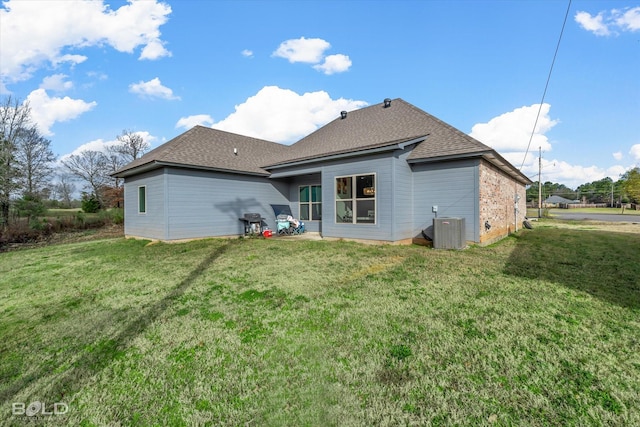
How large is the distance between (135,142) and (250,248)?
31277mm

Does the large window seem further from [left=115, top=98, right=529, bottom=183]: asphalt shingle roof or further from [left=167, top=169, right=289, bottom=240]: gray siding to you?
[left=167, top=169, right=289, bottom=240]: gray siding

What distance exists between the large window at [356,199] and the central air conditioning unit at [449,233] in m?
2.00

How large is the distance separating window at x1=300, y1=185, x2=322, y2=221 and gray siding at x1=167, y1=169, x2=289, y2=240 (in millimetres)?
1365

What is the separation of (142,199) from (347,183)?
8.72 metres

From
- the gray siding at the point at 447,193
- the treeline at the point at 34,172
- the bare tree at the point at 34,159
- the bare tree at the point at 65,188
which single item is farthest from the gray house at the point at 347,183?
the bare tree at the point at 65,188

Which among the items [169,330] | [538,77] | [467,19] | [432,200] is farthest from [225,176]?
[538,77]

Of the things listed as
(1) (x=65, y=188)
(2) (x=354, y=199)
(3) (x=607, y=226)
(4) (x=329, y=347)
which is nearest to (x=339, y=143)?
(2) (x=354, y=199)

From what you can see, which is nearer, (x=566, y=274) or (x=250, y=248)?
(x=566, y=274)

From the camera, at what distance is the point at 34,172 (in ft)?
64.1

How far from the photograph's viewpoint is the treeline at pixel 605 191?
3575cm

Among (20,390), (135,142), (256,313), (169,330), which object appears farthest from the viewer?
(135,142)

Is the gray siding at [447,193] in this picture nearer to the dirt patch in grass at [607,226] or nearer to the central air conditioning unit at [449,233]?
the central air conditioning unit at [449,233]

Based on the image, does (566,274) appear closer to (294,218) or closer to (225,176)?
(294,218)

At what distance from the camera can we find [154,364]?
251 cm
